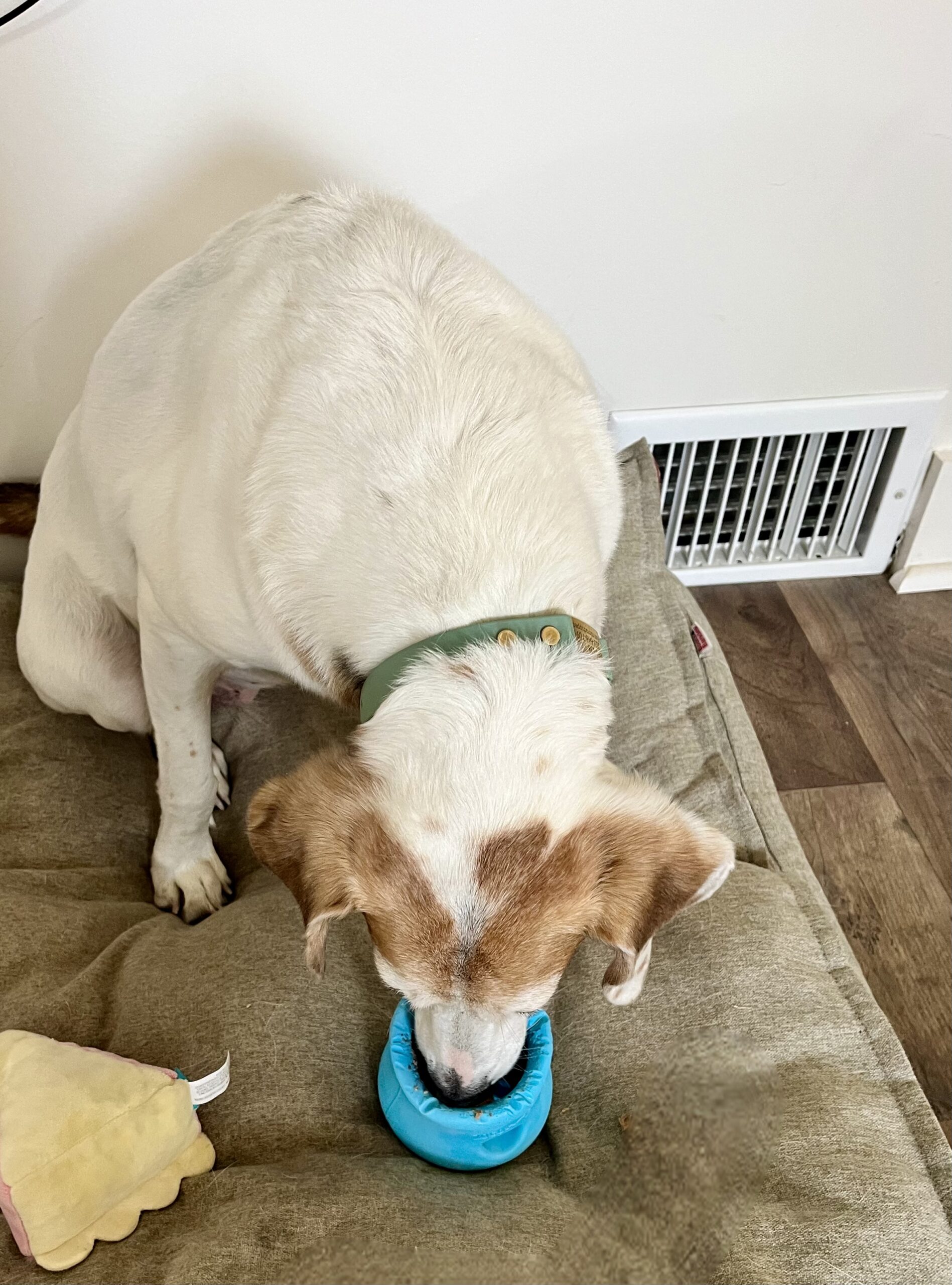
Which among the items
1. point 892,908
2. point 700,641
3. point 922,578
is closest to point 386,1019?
point 700,641

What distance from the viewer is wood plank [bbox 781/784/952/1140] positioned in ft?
6.03

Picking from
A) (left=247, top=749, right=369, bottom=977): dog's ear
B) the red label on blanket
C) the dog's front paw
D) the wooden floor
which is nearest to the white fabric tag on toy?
(left=247, top=749, right=369, bottom=977): dog's ear

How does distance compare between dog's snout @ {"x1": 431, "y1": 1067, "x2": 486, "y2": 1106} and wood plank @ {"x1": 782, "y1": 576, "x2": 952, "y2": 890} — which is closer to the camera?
dog's snout @ {"x1": 431, "y1": 1067, "x2": 486, "y2": 1106}

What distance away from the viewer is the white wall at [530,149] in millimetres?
1651

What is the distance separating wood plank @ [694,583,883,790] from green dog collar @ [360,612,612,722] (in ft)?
4.62

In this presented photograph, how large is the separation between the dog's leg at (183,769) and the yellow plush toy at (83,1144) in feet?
1.70

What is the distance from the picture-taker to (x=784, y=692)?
246 cm

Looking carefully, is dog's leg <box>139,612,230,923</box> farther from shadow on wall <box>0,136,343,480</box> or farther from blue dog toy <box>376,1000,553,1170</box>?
shadow on wall <box>0,136,343,480</box>

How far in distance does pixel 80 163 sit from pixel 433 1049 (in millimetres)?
1675

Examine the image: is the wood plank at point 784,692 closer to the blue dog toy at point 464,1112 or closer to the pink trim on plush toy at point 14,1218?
the blue dog toy at point 464,1112

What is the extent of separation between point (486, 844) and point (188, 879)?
36.4 inches

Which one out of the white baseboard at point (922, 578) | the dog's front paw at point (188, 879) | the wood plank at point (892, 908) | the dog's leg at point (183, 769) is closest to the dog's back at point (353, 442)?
the dog's leg at point (183, 769)

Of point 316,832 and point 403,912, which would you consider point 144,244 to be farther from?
point 403,912

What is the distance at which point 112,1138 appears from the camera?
106 cm
